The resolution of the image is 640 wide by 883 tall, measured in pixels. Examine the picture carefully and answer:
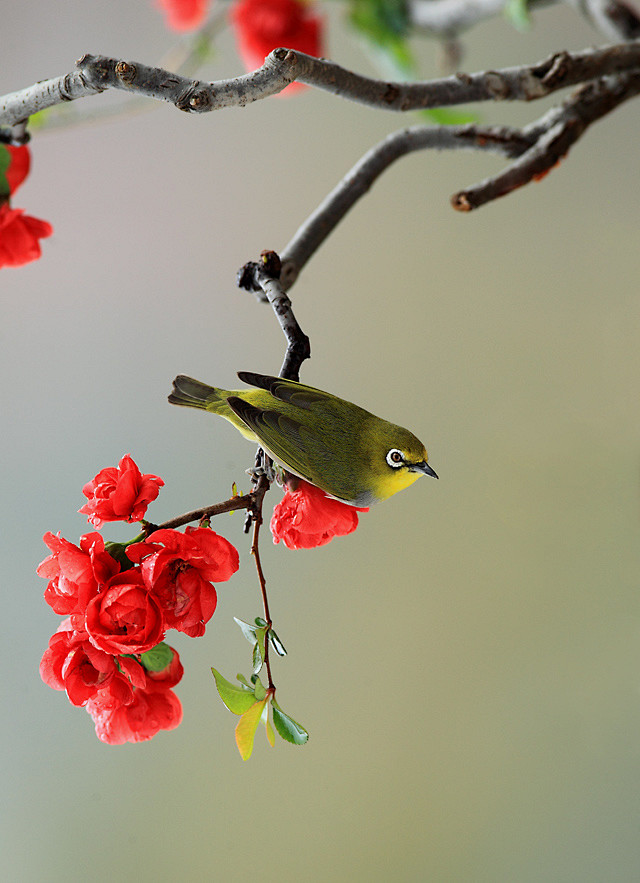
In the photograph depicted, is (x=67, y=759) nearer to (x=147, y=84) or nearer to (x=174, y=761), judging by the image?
(x=174, y=761)

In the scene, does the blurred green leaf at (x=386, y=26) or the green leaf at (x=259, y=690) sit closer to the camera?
the green leaf at (x=259, y=690)

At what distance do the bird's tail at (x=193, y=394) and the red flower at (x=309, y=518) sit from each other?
8 centimetres

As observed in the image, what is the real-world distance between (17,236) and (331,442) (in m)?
0.25

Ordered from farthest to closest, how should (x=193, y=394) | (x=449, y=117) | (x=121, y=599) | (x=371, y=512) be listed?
1. (x=371, y=512)
2. (x=449, y=117)
3. (x=193, y=394)
4. (x=121, y=599)

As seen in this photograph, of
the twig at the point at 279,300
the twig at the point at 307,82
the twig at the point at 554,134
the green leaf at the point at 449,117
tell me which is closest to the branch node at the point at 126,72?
the twig at the point at 307,82

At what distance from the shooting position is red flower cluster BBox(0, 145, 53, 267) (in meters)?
0.44

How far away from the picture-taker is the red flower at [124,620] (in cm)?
30

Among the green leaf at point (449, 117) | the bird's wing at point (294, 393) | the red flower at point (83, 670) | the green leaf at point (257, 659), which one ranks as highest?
the green leaf at point (449, 117)

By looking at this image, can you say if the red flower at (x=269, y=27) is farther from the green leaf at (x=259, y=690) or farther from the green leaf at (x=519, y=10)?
the green leaf at (x=259, y=690)

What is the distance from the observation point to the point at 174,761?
0.73m

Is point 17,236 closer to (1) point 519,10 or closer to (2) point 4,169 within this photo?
(2) point 4,169

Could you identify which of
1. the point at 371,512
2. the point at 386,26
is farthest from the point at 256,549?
the point at 386,26

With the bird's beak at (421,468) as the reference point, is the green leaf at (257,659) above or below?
below

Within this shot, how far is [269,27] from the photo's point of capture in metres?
0.64
